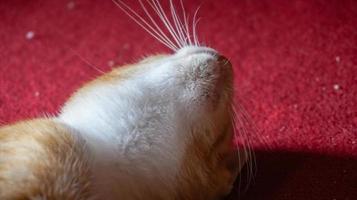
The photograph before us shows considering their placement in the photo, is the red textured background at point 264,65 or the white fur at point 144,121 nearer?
the white fur at point 144,121

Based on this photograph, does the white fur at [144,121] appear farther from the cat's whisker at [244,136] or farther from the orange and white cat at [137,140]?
the cat's whisker at [244,136]

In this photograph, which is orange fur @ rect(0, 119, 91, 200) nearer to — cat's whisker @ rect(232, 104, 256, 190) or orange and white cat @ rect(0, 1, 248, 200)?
orange and white cat @ rect(0, 1, 248, 200)

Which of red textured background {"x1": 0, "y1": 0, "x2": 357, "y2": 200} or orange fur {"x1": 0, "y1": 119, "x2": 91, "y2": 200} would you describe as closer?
orange fur {"x1": 0, "y1": 119, "x2": 91, "y2": 200}

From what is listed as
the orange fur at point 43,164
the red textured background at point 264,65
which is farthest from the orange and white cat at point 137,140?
the red textured background at point 264,65

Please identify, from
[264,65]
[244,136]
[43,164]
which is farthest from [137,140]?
[264,65]

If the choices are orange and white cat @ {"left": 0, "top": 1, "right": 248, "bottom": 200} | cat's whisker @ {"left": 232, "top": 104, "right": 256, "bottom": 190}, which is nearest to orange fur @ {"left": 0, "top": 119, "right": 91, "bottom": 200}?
orange and white cat @ {"left": 0, "top": 1, "right": 248, "bottom": 200}

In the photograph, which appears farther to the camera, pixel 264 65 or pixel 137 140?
pixel 264 65

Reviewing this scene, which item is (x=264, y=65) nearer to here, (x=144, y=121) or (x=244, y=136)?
(x=244, y=136)
